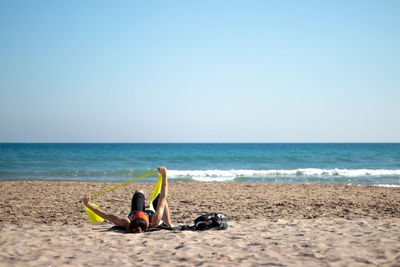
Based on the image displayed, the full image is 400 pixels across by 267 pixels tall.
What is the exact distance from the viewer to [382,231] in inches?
204

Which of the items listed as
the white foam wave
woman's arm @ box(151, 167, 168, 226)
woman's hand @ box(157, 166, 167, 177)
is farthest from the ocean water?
woman's hand @ box(157, 166, 167, 177)

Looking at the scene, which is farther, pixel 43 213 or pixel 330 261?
pixel 43 213

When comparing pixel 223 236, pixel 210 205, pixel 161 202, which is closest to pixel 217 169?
pixel 210 205

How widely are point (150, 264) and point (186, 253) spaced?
57 centimetres

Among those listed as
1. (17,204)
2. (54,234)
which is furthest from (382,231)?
(17,204)

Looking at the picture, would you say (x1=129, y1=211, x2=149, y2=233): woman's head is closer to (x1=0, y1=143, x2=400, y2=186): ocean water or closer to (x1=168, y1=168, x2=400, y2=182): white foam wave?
(x1=0, y1=143, x2=400, y2=186): ocean water

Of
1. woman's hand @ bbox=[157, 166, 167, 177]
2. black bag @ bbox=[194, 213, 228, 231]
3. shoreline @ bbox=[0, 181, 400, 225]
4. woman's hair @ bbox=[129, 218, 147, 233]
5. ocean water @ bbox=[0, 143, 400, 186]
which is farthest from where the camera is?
ocean water @ bbox=[0, 143, 400, 186]

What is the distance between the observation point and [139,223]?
5242 millimetres

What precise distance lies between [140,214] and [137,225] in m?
0.19

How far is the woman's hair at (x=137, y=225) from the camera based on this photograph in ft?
17.2

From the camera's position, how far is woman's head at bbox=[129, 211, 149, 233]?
524 centimetres

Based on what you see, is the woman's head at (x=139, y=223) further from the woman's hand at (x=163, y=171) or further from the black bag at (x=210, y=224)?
the black bag at (x=210, y=224)

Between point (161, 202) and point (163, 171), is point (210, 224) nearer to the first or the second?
point (161, 202)

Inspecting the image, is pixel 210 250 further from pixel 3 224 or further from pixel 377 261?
pixel 3 224
